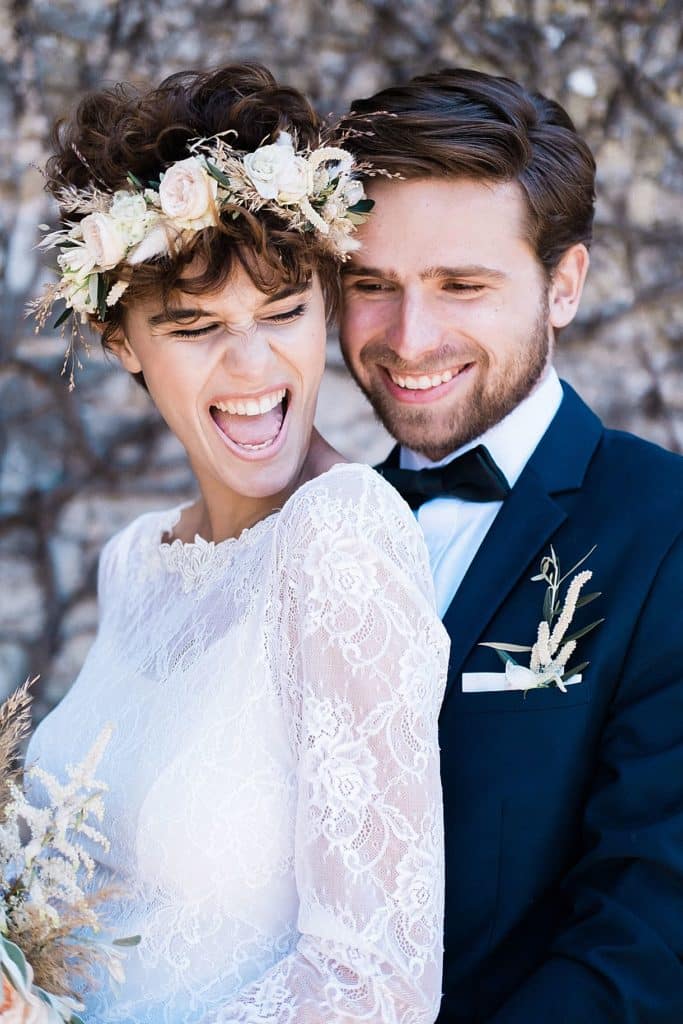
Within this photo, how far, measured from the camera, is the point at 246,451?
2211 millimetres

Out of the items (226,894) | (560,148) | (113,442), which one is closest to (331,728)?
(226,894)

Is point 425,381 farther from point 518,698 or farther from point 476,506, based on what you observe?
point 518,698

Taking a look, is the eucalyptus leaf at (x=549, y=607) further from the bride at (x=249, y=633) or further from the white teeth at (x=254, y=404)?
the white teeth at (x=254, y=404)

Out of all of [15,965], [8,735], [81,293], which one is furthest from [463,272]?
[15,965]

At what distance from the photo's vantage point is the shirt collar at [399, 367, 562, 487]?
8.40 feet

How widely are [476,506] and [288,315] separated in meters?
0.56

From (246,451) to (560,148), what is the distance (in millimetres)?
1011

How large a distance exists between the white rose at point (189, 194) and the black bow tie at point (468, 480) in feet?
2.28

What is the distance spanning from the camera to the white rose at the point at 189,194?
2027 millimetres

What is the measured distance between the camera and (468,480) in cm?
246

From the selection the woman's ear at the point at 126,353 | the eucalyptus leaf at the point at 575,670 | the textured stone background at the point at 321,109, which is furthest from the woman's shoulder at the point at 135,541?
the textured stone background at the point at 321,109

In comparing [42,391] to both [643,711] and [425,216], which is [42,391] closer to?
[425,216]

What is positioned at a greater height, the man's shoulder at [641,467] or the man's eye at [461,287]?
the man's eye at [461,287]

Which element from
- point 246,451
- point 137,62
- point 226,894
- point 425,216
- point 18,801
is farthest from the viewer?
point 137,62
